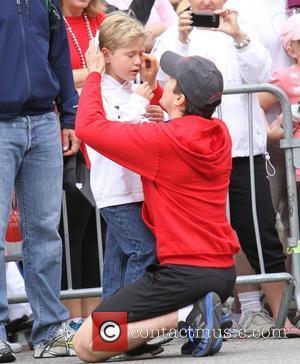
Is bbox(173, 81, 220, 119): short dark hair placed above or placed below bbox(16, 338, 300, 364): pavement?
above

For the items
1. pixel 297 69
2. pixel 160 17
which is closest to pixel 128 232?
pixel 297 69

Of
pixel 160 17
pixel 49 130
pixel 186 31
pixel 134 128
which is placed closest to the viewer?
pixel 134 128

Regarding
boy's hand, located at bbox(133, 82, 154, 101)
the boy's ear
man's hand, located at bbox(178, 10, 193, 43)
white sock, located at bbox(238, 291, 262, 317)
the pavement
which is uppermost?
man's hand, located at bbox(178, 10, 193, 43)

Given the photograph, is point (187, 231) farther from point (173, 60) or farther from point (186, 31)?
point (186, 31)

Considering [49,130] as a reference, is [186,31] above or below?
above

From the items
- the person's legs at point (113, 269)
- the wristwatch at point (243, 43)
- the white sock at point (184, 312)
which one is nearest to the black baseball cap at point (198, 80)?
the person's legs at point (113, 269)

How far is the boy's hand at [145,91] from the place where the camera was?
6.00 m

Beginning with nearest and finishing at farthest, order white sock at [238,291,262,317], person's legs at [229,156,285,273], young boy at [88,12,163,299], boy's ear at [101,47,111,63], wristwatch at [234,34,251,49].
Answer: young boy at [88,12,163,299] < boy's ear at [101,47,111,63] < wristwatch at [234,34,251,49] < person's legs at [229,156,285,273] < white sock at [238,291,262,317]

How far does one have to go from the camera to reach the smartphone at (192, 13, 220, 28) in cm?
704

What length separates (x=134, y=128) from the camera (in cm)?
576

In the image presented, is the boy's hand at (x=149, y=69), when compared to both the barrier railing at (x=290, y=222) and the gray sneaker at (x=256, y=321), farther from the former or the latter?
the gray sneaker at (x=256, y=321)

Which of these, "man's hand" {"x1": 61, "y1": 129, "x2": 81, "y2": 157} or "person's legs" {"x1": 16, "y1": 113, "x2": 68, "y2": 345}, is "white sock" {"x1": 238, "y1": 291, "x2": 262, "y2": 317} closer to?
"person's legs" {"x1": 16, "y1": 113, "x2": 68, "y2": 345}

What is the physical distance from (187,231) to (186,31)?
178cm

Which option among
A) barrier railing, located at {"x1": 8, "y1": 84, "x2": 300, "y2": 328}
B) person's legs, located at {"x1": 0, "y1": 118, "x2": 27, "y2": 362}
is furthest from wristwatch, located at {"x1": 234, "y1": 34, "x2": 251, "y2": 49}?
person's legs, located at {"x1": 0, "y1": 118, "x2": 27, "y2": 362}
